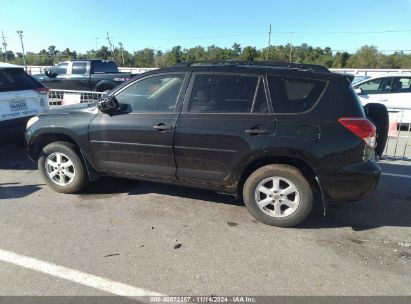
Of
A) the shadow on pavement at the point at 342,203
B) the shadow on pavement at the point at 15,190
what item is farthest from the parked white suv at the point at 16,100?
the shadow on pavement at the point at 15,190

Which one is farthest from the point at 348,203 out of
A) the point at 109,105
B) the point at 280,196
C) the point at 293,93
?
the point at 109,105

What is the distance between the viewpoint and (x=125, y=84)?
446 cm

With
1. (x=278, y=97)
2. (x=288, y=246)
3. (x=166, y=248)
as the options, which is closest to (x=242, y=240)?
(x=288, y=246)

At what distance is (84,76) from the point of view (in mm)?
13203

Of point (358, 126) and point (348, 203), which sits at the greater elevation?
point (358, 126)

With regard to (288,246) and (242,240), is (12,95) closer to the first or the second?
(242,240)

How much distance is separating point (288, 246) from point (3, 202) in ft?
11.9

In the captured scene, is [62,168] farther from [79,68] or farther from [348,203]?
[79,68]

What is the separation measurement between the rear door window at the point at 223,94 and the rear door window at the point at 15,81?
3852mm

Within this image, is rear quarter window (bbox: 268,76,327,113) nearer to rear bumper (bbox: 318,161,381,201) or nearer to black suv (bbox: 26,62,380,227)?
black suv (bbox: 26,62,380,227)

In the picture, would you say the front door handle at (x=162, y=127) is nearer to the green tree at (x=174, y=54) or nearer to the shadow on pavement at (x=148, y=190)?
the shadow on pavement at (x=148, y=190)

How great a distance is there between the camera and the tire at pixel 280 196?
150 inches

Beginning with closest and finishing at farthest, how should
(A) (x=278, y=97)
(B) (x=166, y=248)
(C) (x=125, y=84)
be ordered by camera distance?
1. (B) (x=166, y=248)
2. (A) (x=278, y=97)
3. (C) (x=125, y=84)

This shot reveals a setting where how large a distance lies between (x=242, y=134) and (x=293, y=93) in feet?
2.32
